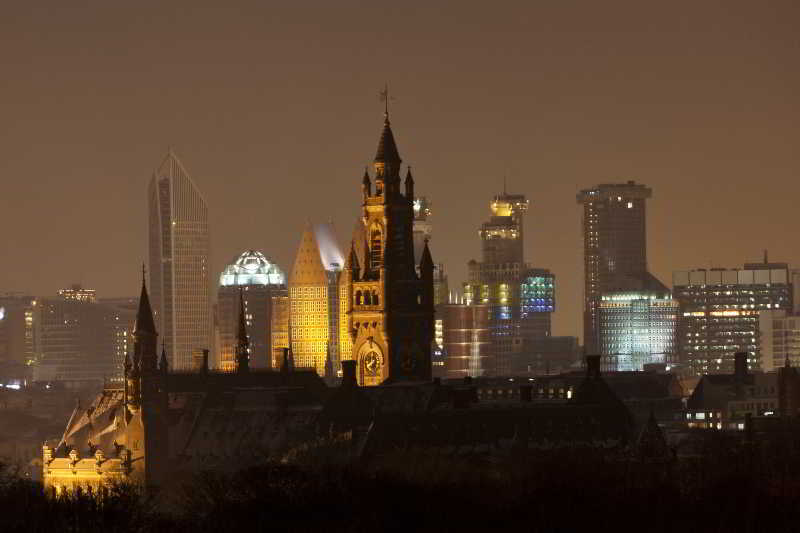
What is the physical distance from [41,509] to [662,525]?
2751 centimetres

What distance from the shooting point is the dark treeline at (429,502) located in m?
163

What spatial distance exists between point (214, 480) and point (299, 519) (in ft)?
55.4

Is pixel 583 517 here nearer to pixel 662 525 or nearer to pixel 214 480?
pixel 662 525

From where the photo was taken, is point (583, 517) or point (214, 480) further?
point (214, 480)

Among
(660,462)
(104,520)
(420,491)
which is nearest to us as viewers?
(104,520)

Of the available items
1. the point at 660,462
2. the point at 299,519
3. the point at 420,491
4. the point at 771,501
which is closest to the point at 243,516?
the point at 299,519

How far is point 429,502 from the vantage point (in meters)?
171

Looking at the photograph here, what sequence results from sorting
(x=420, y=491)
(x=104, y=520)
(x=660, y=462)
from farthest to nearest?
(x=660, y=462)
(x=420, y=491)
(x=104, y=520)

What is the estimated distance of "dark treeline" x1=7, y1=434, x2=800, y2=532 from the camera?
163 m

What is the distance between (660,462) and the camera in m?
198

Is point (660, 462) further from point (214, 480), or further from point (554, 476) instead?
point (214, 480)

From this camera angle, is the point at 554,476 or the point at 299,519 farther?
the point at 554,476

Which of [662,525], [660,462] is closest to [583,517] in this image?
[662,525]

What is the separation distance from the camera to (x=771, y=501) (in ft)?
578
